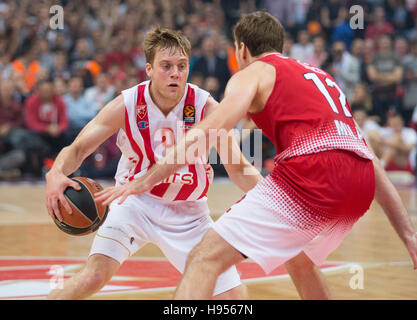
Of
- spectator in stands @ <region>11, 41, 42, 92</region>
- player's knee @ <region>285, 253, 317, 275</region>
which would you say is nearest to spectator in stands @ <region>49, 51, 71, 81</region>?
spectator in stands @ <region>11, 41, 42, 92</region>

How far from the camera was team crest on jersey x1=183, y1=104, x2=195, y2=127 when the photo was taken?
411cm

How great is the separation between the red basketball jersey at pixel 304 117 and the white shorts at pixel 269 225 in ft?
0.81

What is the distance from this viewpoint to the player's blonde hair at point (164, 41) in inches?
158

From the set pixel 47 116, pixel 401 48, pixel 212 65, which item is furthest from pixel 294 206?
pixel 401 48

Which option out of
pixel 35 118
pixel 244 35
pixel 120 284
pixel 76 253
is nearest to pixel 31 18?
pixel 35 118

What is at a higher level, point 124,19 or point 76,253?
point 124,19

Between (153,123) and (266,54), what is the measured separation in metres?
0.93

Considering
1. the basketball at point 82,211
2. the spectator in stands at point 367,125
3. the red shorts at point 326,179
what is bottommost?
the spectator in stands at point 367,125

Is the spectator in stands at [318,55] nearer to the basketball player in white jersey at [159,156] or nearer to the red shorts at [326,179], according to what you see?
the basketball player in white jersey at [159,156]

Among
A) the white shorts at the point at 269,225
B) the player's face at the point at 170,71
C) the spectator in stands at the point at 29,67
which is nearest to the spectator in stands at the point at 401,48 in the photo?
the spectator in stands at the point at 29,67

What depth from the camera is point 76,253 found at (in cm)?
659

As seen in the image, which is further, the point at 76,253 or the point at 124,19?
the point at 124,19
